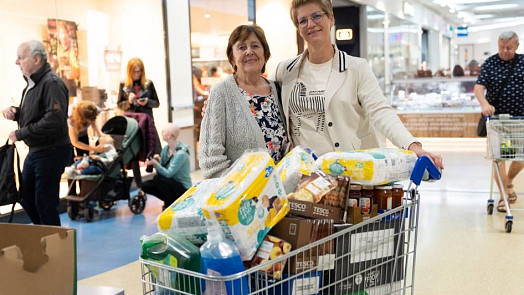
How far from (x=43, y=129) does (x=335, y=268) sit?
11.9 ft

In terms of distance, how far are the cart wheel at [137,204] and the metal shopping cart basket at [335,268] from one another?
5.05 m

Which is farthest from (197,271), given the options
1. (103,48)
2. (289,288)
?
(103,48)

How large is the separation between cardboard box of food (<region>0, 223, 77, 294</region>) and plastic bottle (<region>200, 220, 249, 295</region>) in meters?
0.32

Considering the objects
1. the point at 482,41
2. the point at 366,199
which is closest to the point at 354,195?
the point at 366,199

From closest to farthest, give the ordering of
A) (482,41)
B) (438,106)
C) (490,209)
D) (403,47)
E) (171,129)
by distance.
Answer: (490,209)
(171,129)
(438,106)
(403,47)
(482,41)

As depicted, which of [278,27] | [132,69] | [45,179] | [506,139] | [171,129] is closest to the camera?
[45,179]

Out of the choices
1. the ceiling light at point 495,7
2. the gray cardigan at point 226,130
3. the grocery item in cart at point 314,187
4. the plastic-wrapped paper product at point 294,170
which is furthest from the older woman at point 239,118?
the ceiling light at point 495,7

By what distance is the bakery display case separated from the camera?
1311 centimetres

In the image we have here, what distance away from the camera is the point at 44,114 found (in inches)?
195

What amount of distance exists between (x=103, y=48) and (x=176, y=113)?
1.66 metres

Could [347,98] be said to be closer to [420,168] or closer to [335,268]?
[420,168]

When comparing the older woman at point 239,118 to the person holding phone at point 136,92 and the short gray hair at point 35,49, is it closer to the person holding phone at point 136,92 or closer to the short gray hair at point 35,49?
the short gray hair at point 35,49

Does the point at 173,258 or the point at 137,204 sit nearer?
the point at 173,258

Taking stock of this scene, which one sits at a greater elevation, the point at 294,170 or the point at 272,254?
the point at 294,170
